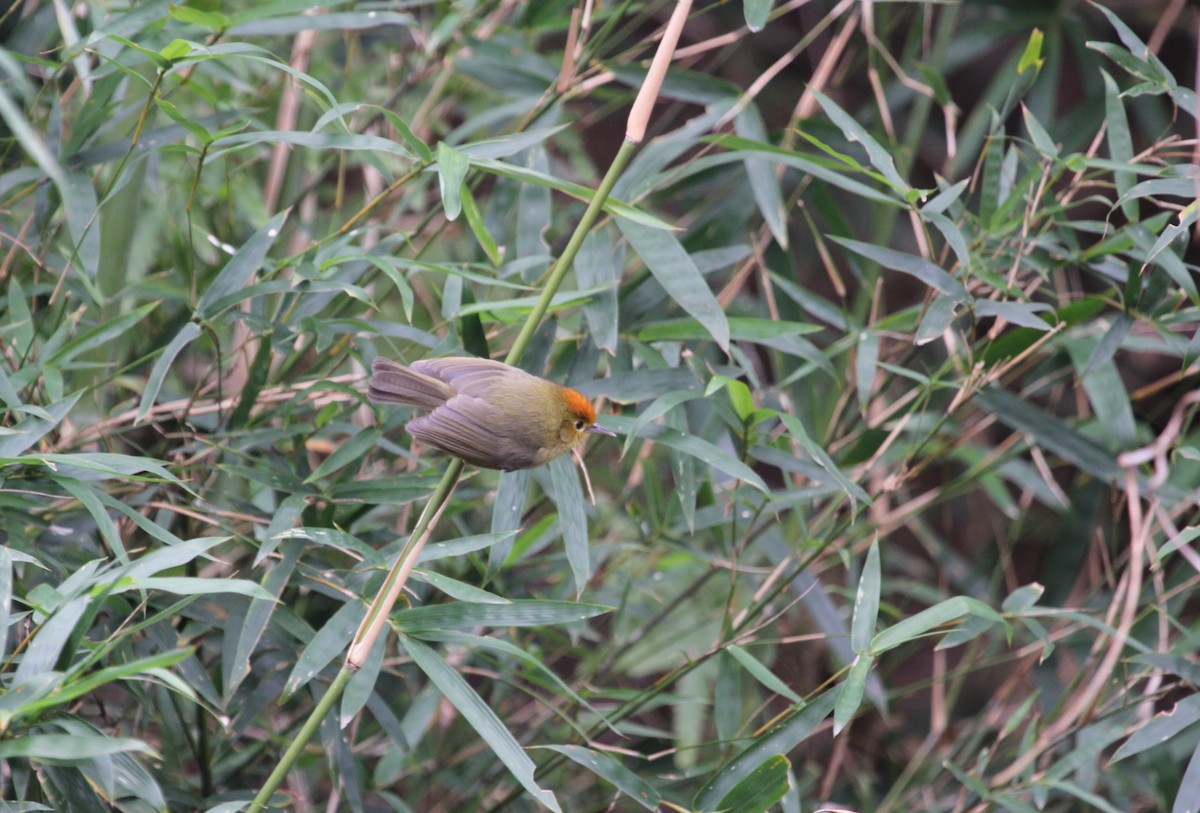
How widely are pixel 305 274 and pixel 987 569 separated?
1986 mm

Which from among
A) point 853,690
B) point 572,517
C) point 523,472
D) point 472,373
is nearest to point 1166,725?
point 853,690

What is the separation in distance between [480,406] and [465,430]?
0.14ft

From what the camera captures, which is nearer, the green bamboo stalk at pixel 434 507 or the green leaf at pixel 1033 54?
the green bamboo stalk at pixel 434 507

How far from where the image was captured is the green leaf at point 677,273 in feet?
5.03

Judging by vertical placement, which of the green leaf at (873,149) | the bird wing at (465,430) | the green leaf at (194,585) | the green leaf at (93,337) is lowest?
the green leaf at (194,585)

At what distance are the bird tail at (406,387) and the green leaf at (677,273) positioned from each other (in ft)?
1.26

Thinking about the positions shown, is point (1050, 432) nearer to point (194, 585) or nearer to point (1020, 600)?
point (1020, 600)

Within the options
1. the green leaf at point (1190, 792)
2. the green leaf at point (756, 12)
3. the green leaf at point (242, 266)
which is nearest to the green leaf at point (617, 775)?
the green leaf at point (1190, 792)

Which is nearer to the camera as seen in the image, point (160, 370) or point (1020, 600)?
point (160, 370)

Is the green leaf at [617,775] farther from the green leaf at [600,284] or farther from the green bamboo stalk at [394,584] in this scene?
the green leaf at [600,284]

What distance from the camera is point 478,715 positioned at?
135 centimetres

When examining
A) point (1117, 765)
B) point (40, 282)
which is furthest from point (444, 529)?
point (1117, 765)

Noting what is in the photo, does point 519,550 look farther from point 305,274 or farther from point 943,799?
point 943,799

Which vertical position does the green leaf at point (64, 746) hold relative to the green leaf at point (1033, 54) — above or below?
below
